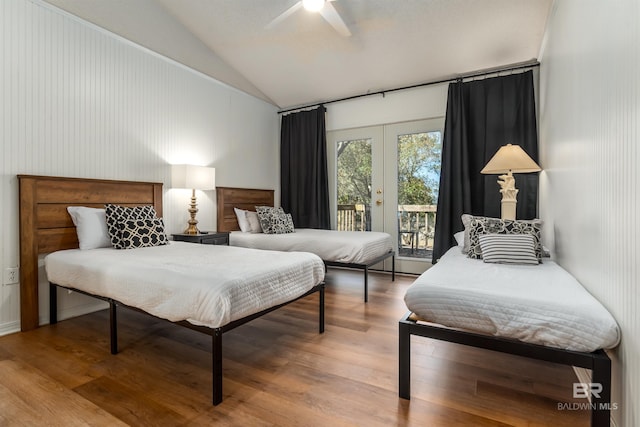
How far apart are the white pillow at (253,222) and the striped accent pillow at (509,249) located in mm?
2888

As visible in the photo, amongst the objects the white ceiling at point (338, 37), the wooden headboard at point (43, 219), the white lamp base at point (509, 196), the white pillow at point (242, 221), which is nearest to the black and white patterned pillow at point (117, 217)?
the wooden headboard at point (43, 219)

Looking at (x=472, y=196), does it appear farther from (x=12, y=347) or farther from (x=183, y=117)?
(x=12, y=347)

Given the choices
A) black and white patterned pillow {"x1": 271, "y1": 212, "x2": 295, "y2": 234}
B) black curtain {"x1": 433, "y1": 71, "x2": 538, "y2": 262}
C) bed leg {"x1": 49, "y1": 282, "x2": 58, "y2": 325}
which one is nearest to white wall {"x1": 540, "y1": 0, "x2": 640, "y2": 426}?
black curtain {"x1": 433, "y1": 71, "x2": 538, "y2": 262}

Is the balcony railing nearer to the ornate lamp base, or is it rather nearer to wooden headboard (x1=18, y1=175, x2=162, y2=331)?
the ornate lamp base

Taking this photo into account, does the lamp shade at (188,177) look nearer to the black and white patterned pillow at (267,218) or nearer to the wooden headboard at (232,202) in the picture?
the wooden headboard at (232,202)

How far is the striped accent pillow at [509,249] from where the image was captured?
7.55ft

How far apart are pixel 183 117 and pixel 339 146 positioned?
2302 mm

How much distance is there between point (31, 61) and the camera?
102 inches

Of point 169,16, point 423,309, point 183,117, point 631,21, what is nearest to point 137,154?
point 183,117

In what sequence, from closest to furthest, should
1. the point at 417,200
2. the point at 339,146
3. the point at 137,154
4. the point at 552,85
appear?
the point at 552,85 < the point at 137,154 < the point at 417,200 < the point at 339,146

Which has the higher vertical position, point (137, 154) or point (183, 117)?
point (183, 117)

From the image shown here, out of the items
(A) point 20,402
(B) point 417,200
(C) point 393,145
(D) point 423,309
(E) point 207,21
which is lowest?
(A) point 20,402

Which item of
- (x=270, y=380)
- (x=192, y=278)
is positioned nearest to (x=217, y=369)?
(x=270, y=380)

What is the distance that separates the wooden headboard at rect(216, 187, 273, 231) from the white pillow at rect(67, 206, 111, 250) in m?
1.63
